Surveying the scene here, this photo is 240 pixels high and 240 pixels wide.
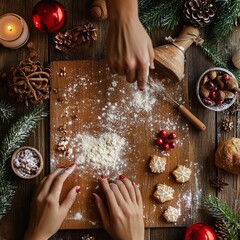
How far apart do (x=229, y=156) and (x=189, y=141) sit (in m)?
0.12

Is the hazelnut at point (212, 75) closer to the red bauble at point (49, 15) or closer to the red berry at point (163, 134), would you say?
the red berry at point (163, 134)

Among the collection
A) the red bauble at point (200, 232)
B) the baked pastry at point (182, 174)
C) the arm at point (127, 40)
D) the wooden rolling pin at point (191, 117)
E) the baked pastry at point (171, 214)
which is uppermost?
the arm at point (127, 40)

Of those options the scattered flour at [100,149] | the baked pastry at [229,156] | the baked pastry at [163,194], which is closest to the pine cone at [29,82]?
the scattered flour at [100,149]

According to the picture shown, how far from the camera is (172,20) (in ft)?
4.59

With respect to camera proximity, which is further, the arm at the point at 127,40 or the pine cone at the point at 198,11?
the pine cone at the point at 198,11

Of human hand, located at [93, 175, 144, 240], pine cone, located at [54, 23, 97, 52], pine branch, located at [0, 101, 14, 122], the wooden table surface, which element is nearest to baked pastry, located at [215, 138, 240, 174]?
the wooden table surface

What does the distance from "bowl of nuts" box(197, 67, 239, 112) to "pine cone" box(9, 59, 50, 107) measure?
17.2 inches

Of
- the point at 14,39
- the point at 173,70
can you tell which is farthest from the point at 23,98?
the point at 173,70

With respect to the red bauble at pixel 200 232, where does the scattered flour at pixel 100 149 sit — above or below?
above

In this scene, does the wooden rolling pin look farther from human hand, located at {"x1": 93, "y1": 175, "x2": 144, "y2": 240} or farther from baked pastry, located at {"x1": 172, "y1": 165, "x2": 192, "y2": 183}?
human hand, located at {"x1": 93, "y1": 175, "x2": 144, "y2": 240}

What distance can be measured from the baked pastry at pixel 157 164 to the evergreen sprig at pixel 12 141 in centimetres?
34

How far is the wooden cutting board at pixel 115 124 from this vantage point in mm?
1404

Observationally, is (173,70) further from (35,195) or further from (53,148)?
(35,195)

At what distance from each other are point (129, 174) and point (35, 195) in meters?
0.27
